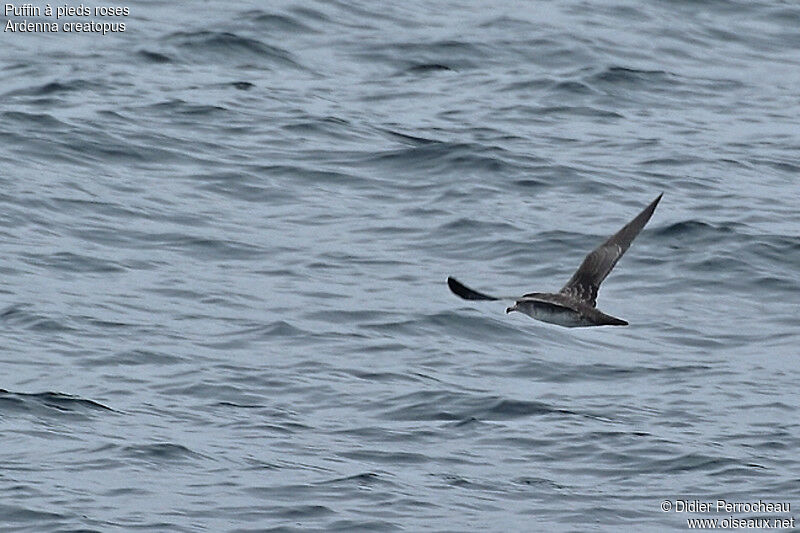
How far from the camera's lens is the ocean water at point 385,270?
435 inches

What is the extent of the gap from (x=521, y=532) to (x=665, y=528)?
0.79m

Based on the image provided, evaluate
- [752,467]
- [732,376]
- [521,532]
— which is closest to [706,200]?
[732,376]

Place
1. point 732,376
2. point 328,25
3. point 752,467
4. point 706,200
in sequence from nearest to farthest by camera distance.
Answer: point 752,467
point 732,376
point 706,200
point 328,25

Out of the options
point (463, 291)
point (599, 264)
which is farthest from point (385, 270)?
point (463, 291)

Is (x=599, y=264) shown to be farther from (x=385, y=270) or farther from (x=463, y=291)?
(x=385, y=270)

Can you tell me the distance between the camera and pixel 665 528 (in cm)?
1052

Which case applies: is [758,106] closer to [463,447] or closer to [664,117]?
[664,117]

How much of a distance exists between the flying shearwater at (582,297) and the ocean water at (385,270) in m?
1.23

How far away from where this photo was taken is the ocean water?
1105 centimetres

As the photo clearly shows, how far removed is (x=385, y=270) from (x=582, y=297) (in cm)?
406

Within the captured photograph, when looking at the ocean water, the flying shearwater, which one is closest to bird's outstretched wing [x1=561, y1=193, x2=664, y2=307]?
the flying shearwater

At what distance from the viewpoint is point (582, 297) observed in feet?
34.2

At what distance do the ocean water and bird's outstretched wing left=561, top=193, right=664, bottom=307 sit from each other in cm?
121

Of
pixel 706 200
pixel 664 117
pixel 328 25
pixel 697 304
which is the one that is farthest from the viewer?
pixel 328 25
